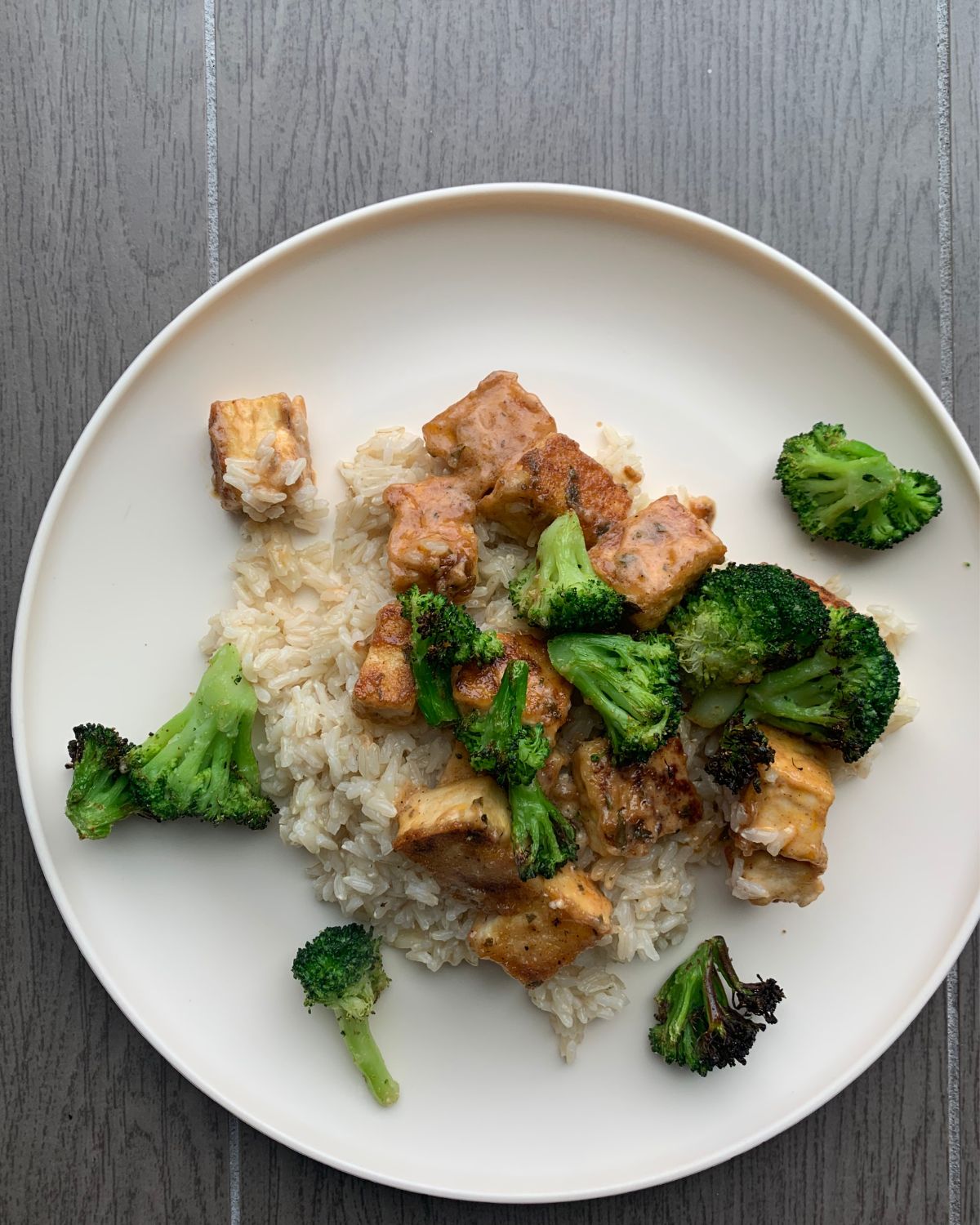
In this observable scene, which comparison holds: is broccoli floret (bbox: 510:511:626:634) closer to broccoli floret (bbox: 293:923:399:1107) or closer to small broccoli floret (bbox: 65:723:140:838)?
broccoli floret (bbox: 293:923:399:1107)

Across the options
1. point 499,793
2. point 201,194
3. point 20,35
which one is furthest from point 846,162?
point 20,35

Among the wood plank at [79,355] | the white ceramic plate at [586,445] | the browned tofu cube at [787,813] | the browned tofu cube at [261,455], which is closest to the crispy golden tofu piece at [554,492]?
the white ceramic plate at [586,445]

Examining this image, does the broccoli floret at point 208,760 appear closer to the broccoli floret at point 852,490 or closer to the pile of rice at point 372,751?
the pile of rice at point 372,751

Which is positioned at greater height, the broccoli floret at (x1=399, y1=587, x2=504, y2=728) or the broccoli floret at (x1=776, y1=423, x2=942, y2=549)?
the broccoli floret at (x1=776, y1=423, x2=942, y2=549)

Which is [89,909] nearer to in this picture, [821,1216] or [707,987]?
[707,987]

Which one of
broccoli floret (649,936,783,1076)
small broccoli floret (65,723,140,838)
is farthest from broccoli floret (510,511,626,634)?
small broccoli floret (65,723,140,838)

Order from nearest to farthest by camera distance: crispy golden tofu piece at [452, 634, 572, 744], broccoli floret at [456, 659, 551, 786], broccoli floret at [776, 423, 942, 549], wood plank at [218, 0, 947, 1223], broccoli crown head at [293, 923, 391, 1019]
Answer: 1. broccoli floret at [456, 659, 551, 786]
2. crispy golden tofu piece at [452, 634, 572, 744]
3. broccoli crown head at [293, 923, 391, 1019]
4. broccoli floret at [776, 423, 942, 549]
5. wood plank at [218, 0, 947, 1223]
